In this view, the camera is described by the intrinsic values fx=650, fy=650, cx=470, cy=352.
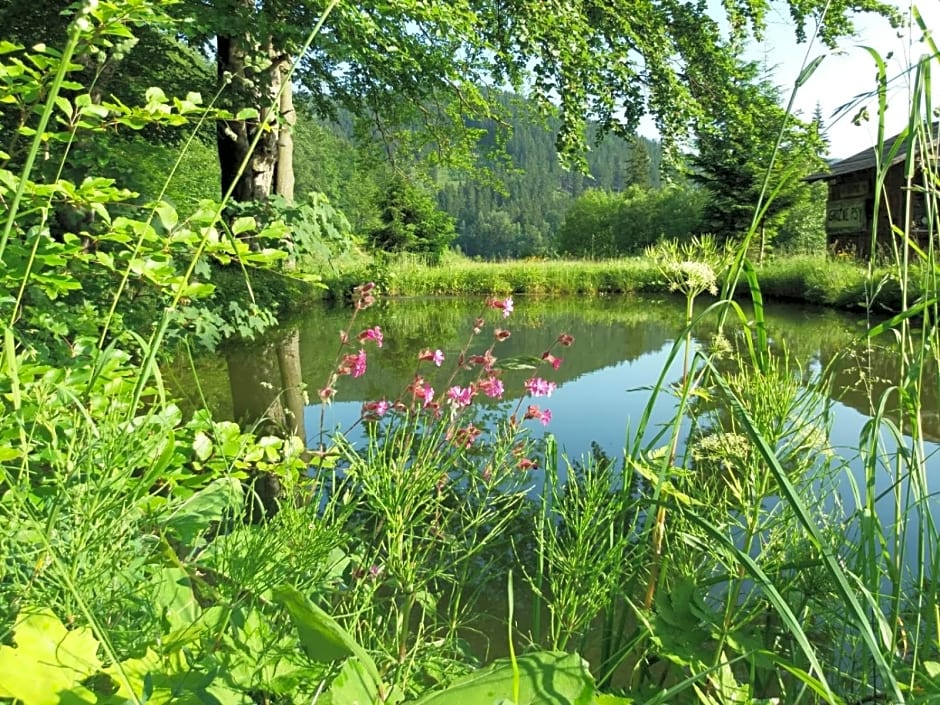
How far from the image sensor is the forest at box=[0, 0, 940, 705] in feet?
2.21

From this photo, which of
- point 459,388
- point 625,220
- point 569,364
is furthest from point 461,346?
point 625,220

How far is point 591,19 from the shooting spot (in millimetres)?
5566

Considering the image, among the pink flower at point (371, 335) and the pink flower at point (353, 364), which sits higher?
the pink flower at point (371, 335)

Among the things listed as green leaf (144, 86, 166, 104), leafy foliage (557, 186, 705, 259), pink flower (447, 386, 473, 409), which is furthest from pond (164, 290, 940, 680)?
leafy foliage (557, 186, 705, 259)

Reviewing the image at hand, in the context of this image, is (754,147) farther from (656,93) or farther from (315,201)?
(315,201)

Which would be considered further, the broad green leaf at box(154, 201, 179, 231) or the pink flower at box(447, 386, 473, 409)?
the pink flower at box(447, 386, 473, 409)

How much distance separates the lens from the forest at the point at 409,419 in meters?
0.67

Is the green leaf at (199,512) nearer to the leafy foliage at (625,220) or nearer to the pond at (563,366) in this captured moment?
the pond at (563,366)

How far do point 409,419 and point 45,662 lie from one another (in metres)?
0.68

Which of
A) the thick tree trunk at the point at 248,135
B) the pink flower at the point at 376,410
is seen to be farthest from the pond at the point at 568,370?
the thick tree trunk at the point at 248,135

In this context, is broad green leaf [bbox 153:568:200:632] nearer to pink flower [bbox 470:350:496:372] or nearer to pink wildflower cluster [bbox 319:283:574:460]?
pink wildflower cluster [bbox 319:283:574:460]

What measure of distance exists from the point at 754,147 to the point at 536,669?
608cm

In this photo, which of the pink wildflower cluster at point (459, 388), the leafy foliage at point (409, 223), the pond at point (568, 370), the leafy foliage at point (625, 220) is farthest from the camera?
the leafy foliage at point (625, 220)

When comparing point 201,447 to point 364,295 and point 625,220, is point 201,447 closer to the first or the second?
point 364,295
